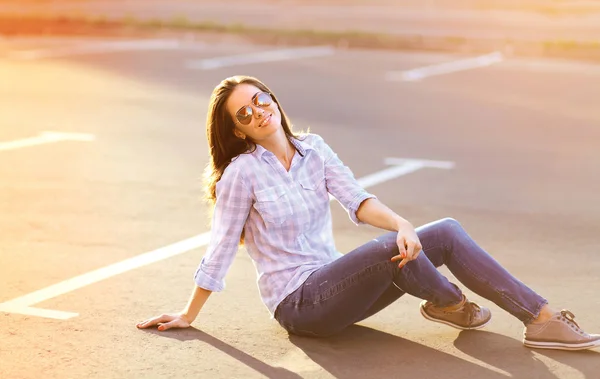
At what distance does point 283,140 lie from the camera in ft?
17.8

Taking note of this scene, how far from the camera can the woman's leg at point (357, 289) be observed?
16.8ft

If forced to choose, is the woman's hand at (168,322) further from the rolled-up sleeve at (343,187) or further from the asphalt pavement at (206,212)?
the rolled-up sleeve at (343,187)

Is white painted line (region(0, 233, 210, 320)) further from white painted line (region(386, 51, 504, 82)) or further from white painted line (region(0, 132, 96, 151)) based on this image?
white painted line (region(386, 51, 504, 82))

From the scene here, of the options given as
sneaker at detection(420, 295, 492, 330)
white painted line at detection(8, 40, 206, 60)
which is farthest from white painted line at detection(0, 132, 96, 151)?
white painted line at detection(8, 40, 206, 60)

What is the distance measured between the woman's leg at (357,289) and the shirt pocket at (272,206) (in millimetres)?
308

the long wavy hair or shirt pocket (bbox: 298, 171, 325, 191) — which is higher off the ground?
the long wavy hair

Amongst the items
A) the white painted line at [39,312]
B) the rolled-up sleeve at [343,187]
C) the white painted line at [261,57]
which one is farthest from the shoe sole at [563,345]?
the white painted line at [261,57]

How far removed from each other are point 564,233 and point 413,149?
353cm

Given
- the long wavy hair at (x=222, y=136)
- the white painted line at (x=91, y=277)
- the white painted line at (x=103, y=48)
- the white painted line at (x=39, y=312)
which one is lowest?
the white painted line at (x=103, y=48)

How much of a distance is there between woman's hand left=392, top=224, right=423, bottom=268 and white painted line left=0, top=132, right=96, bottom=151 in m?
6.71

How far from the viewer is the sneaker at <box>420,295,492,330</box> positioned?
550 cm

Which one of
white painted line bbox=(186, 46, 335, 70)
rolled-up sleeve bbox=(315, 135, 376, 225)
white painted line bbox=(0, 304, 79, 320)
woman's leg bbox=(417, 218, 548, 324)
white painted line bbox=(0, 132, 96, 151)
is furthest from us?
white painted line bbox=(186, 46, 335, 70)

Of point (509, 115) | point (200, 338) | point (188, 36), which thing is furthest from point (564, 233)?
point (188, 36)

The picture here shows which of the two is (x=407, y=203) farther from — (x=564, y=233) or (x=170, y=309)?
(x=170, y=309)
